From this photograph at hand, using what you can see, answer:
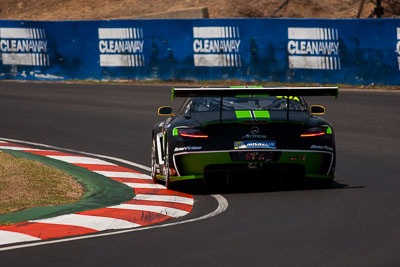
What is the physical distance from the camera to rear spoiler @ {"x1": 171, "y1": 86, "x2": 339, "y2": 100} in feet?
35.8

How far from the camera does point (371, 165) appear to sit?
44.3 feet

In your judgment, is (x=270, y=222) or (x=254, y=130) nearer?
(x=270, y=222)

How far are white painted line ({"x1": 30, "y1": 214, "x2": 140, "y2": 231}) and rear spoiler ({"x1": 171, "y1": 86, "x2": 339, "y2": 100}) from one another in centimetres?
216

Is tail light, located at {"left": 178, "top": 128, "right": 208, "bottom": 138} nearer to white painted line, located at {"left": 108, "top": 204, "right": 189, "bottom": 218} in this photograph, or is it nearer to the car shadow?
the car shadow

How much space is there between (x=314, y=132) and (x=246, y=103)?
110 centimetres

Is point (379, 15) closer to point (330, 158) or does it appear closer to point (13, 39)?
point (13, 39)

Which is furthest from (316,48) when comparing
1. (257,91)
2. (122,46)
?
(257,91)

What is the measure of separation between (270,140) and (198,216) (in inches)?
67.9

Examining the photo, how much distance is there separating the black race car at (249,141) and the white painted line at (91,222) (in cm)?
185

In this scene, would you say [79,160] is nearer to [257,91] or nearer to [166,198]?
[166,198]

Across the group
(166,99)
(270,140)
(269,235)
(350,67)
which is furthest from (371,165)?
(350,67)

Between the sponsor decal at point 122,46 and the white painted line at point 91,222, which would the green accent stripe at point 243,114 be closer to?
the white painted line at point 91,222

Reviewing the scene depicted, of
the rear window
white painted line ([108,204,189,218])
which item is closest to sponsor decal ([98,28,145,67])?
the rear window

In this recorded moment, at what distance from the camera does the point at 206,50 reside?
98.8 ft
